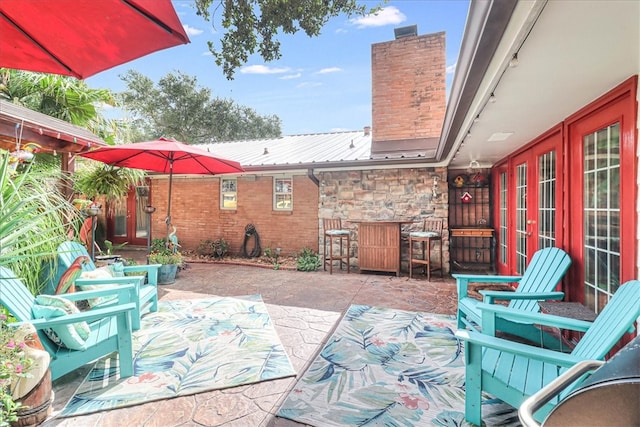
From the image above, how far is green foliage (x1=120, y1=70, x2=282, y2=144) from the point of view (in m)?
15.7

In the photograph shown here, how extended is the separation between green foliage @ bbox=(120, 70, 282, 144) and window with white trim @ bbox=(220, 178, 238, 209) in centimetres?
919

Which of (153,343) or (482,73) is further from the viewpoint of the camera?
(153,343)

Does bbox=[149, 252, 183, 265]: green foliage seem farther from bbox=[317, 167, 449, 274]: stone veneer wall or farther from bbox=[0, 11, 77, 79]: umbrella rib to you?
bbox=[0, 11, 77, 79]: umbrella rib

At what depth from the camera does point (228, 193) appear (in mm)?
8594

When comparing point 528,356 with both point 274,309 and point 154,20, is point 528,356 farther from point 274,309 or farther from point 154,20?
point 274,309

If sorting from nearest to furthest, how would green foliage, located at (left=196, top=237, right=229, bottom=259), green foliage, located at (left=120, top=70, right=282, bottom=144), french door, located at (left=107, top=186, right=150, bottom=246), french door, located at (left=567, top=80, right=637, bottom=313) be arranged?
french door, located at (left=567, top=80, right=637, bottom=313)
green foliage, located at (left=196, top=237, right=229, bottom=259)
french door, located at (left=107, top=186, right=150, bottom=246)
green foliage, located at (left=120, top=70, right=282, bottom=144)

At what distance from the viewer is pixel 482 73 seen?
6.70 ft

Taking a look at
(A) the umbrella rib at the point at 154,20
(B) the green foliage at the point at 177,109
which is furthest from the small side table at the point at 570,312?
(B) the green foliage at the point at 177,109

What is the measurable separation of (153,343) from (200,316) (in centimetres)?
77

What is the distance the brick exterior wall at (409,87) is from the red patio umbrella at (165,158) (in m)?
4.43

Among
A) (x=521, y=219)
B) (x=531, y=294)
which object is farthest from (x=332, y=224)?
(x=531, y=294)

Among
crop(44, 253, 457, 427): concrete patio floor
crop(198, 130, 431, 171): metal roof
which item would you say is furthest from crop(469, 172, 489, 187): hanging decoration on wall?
crop(44, 253, 457, 427): concrete patio floor

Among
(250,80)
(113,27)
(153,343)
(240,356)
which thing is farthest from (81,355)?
(250,80)

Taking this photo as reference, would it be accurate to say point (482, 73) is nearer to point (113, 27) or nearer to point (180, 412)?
point (113, 27)
